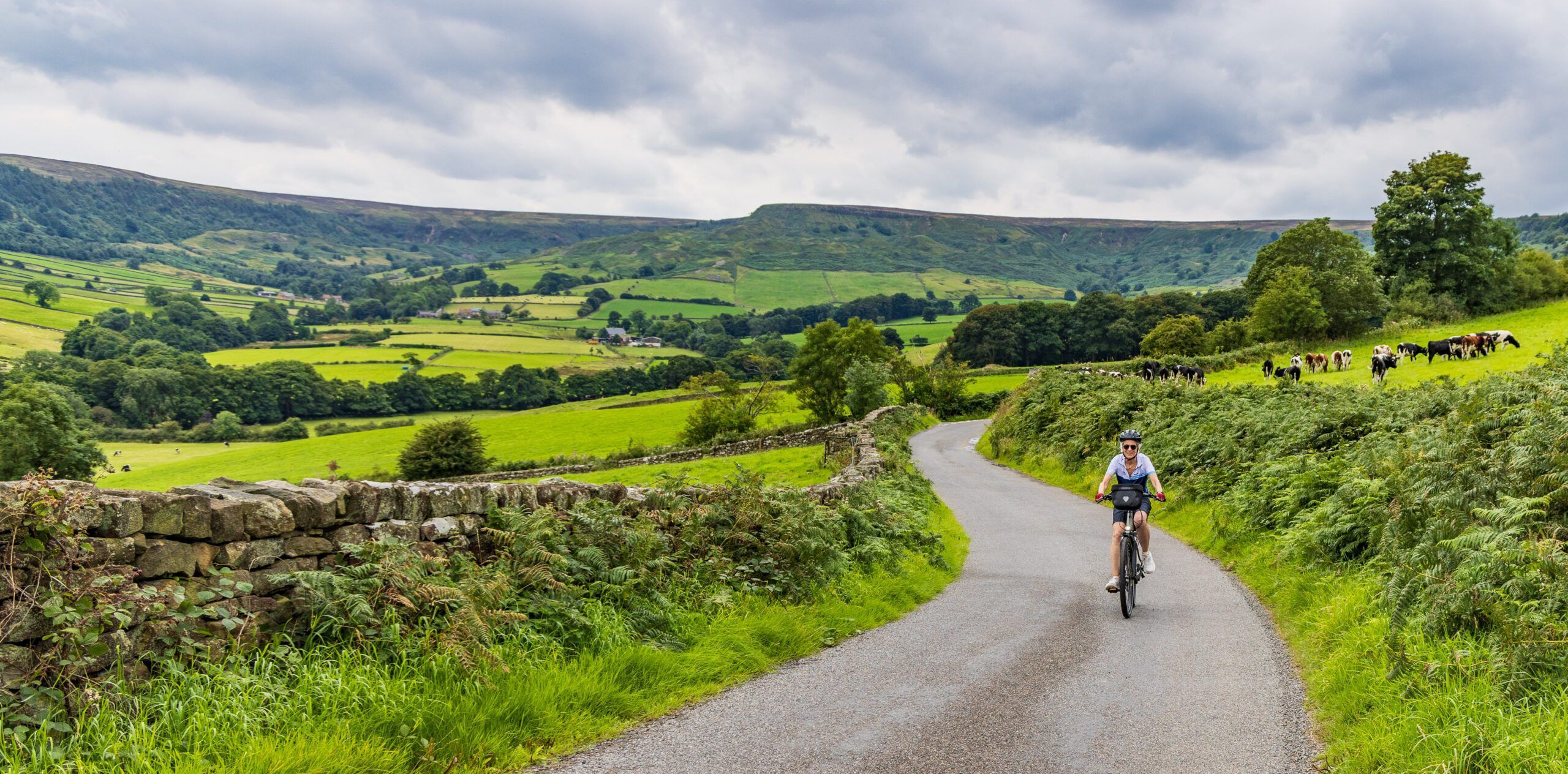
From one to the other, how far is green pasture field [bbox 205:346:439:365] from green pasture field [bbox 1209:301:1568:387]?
4646 inches

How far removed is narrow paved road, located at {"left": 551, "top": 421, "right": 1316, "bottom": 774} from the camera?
5879 mm

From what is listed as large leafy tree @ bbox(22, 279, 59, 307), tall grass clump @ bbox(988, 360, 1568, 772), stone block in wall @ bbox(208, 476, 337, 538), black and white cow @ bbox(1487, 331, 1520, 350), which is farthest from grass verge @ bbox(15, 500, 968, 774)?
large leafy tree @ bbox(22, 279, 59, 307)

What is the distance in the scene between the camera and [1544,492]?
7988mm

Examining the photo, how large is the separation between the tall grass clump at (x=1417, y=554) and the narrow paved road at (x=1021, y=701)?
0.59m

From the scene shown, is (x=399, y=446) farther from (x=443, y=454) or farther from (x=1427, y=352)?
(x=1427, y=352)

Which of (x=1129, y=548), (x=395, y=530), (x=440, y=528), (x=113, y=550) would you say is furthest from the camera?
(x=1129, y=548)

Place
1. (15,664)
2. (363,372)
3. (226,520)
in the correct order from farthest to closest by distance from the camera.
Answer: (363,372) < (226,520) < (15,664)

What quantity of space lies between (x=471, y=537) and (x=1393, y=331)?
5724 centimetres

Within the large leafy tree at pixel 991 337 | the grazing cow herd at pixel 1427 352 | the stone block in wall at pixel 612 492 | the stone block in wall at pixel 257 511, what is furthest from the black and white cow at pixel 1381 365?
the large leafy tree at pixel 991 337

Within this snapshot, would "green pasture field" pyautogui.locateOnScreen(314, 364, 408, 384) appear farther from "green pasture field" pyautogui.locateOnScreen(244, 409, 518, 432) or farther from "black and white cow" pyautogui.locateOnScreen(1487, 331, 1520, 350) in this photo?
"black and white cow" pyautogui.locateOnScreen(1487, 331, 1520, 350)

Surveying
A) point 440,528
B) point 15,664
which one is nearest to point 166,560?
point 15,664

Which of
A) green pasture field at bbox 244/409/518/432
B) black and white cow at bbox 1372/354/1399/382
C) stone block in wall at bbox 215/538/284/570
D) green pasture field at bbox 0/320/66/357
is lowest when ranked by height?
green pasture field at bbox 244/409/518/432

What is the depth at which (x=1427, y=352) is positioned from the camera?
126ft

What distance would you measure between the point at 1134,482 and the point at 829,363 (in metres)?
53.7
